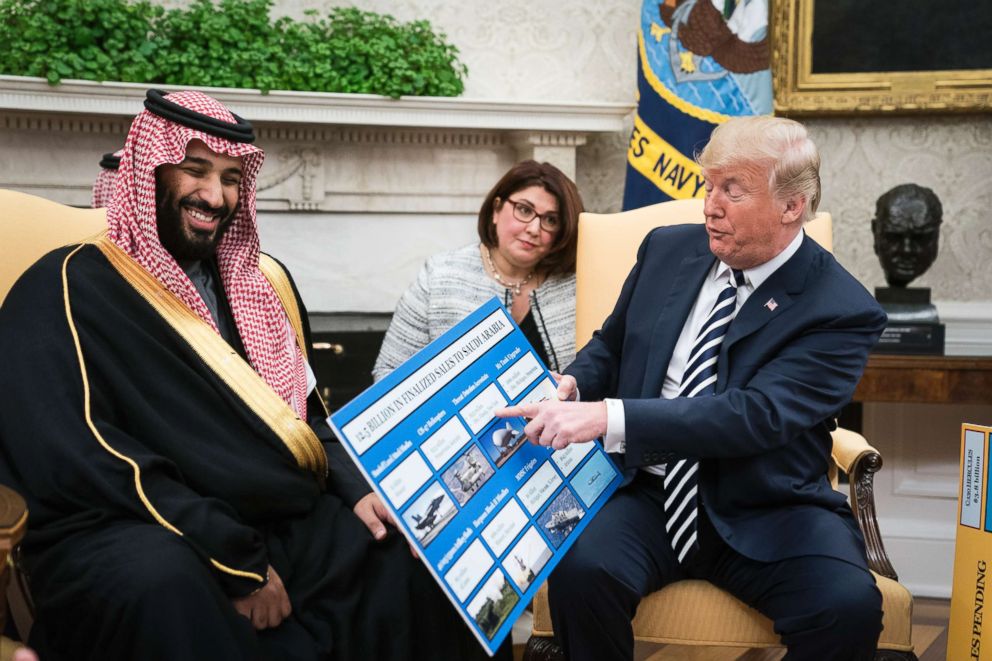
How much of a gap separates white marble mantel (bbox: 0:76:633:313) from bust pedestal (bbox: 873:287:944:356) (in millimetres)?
1504

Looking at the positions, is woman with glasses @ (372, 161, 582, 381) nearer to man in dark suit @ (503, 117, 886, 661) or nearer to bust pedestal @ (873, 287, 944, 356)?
man in dark suit @ (503, 117, 886, 661)

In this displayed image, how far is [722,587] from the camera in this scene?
83.3 inches

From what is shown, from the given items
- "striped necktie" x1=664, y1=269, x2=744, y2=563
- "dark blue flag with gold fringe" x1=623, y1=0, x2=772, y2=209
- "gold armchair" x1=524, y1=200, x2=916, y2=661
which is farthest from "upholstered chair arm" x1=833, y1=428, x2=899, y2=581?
"dark blue flag with gold fringe" x1=623, y1=0, x2=772, y2=209

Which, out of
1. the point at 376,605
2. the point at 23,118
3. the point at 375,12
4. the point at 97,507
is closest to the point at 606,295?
the point at 376,605

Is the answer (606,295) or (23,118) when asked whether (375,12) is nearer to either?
(23,118)

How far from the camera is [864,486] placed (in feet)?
7.76

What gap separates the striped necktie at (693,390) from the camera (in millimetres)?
2135

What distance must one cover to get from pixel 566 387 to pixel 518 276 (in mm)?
1052

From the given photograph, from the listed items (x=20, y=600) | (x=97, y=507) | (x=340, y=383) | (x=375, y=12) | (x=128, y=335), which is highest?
(x=375, y=12)

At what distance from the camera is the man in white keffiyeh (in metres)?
1.74

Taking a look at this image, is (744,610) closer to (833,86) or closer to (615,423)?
(615,423)

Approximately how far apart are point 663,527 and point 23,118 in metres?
A: 3.31

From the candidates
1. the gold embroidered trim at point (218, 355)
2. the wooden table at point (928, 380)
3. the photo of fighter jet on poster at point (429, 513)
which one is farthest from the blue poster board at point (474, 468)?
the wooden table at point (928, 380)

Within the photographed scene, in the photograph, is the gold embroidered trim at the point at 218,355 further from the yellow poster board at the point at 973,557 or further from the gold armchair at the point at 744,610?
the yellow poster board at the point at 973,557
